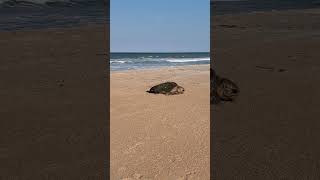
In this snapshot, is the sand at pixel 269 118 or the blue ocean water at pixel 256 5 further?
the blue ocean water at pixel 256 5

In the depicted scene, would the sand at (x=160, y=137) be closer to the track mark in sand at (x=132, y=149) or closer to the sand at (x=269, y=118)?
the track mark in sand at (x=132, y=149)

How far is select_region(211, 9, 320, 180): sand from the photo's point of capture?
349 centimetres

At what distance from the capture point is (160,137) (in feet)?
14.5

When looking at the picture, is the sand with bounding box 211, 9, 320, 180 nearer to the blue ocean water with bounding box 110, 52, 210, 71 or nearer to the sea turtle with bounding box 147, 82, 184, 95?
the sea turtle with bounding box 147, 82, 184, 95

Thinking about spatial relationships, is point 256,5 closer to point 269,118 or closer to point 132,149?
point 269,118

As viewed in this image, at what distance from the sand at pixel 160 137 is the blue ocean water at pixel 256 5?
20.7 meters

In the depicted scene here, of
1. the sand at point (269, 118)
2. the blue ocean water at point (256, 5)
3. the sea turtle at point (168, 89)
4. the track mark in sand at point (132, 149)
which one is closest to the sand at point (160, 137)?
the track mark in sand at point (132, 149)
